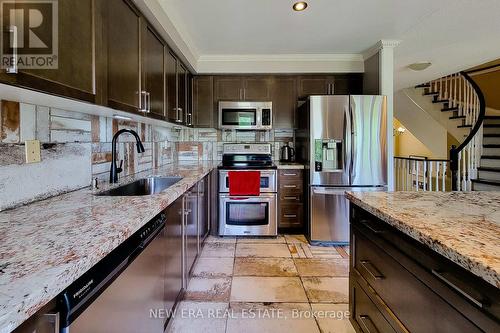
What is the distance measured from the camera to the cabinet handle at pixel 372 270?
1318mm

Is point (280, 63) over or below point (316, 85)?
over

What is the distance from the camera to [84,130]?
1845mm

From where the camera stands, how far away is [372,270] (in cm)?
139

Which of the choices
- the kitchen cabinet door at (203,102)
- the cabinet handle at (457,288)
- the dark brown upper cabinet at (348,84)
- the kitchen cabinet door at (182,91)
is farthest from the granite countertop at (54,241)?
the dark brown upper cabinet at (348,84)

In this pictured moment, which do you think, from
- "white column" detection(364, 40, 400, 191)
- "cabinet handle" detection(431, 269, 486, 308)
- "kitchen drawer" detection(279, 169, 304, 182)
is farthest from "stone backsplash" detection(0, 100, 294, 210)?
"white column" detection(364, 40, 400, 191)

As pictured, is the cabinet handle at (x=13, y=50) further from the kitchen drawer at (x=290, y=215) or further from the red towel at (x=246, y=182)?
the kitchen drawer at (x=290, y=215)

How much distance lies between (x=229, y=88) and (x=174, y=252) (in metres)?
2.71

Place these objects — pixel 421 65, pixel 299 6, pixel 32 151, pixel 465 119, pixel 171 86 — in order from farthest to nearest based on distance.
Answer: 1. pixel 465 119
2. pixel 421 65
3. pixel 171 86
4. pixel 299 6
5. pixel 32 151

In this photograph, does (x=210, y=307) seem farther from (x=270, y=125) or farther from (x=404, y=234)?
(x=270, y=125)

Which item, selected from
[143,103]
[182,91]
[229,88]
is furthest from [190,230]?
[229,88]

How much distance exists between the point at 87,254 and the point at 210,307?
153 centimetres

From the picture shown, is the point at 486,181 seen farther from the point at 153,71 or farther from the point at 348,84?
the point at 153,71

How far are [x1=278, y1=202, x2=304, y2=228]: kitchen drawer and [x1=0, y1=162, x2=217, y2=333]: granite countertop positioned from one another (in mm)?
2326

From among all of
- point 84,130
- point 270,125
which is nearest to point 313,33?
point 270,125
